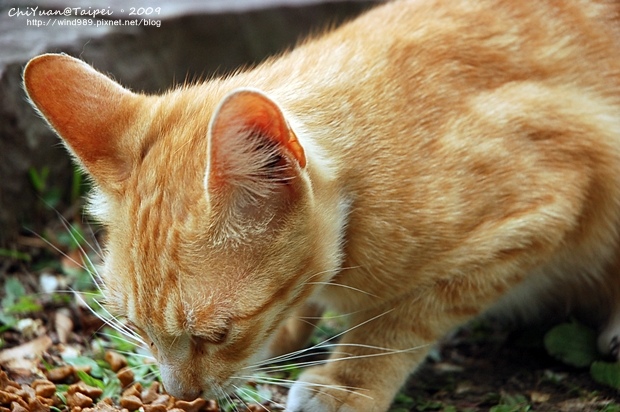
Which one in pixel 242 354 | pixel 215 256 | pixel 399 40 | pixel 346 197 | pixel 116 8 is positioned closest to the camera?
pixel 215 256

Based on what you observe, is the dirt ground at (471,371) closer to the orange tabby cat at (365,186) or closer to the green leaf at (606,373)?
the green leaf at (606,373)

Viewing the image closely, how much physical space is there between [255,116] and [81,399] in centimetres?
107

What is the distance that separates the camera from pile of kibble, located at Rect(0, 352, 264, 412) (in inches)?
87.6

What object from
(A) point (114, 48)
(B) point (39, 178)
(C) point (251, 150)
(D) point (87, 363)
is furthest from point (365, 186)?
(A) point (114, 48)

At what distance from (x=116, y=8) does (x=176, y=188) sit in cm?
224

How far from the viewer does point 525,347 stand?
2.89 metres

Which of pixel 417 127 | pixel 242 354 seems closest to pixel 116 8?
pixel 417 127

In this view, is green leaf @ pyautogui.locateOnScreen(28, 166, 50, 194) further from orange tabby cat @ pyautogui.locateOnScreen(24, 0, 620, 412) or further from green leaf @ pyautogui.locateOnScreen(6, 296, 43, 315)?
orange tabby cat @ pyautogui.locateOnScreen(24, 0, 620, 412)

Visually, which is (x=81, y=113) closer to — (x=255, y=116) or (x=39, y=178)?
(x=255, y=116)

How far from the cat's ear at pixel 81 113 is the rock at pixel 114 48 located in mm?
1188

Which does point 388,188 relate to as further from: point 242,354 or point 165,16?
point 165,16

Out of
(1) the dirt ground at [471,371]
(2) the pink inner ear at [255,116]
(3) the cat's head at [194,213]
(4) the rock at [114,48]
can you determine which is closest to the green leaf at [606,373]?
(1) the dirt ground at [471,371]

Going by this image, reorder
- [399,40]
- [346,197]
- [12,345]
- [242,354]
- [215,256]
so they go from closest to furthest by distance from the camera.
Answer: [215,256] < [242,354] < [346,197] < [399,40] < [12,345]

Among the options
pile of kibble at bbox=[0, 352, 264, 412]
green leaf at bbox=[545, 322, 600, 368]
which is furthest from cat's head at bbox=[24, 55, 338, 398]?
green leaf at bbox=[545, 322, 600, 368]
